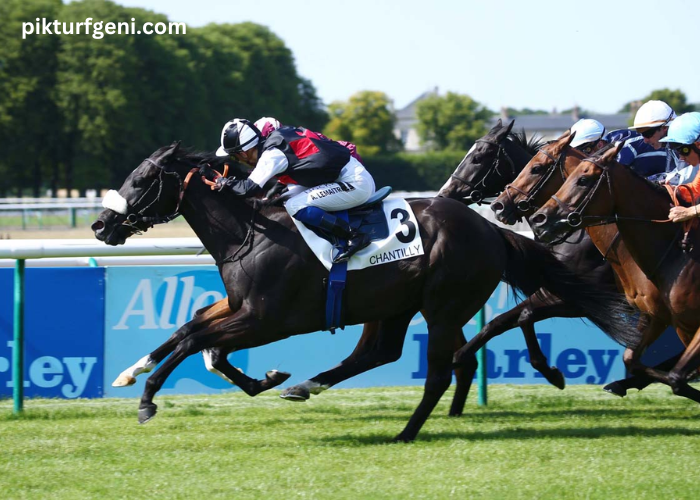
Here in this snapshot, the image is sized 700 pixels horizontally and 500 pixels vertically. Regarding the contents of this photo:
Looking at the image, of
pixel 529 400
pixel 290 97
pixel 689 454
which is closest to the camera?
pixel 689 454

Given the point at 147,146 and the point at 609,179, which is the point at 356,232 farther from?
the point at 147,146

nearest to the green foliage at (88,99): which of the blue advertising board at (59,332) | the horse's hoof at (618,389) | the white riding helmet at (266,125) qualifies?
the blue advertising board at (59,332)

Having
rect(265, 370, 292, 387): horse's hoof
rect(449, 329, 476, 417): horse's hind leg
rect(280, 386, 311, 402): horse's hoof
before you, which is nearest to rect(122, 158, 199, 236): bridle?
rect(265, 370, 292, 387): horse's hoof

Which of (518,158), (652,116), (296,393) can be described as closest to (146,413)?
(296,393)

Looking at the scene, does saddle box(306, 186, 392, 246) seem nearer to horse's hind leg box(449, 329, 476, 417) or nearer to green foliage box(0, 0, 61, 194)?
horse's hind leg box(449, 329, 476, 417)

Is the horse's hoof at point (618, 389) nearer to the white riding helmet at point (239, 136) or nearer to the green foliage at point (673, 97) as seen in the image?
the white riding helmet at point (239, 136)

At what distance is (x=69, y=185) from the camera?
4362 cm

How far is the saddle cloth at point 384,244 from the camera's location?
574 cm

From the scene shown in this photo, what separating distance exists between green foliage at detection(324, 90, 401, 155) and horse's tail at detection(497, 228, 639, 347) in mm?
68372

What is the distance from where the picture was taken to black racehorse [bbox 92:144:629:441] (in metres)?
5.70

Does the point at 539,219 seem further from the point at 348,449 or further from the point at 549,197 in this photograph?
the point at 348,449

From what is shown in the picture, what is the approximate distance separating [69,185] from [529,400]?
128 feet

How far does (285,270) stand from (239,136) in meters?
0.91

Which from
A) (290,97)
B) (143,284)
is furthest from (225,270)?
(290,97)
